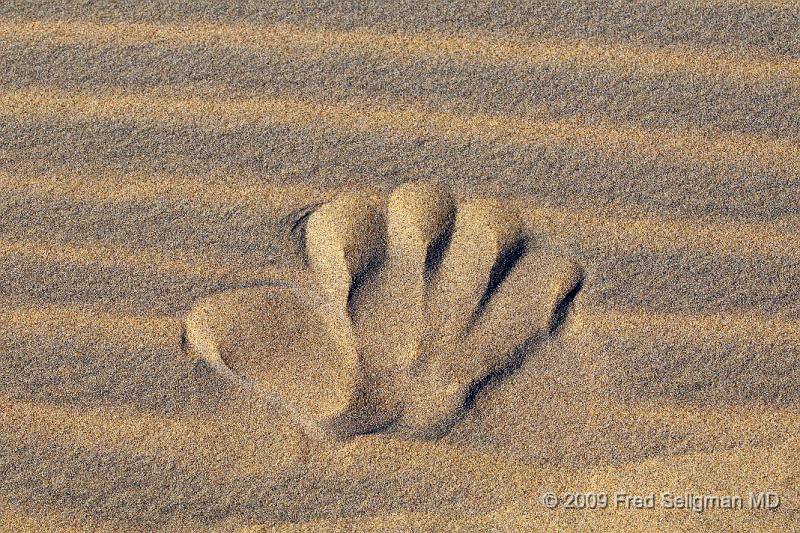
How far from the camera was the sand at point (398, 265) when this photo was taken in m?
1.40

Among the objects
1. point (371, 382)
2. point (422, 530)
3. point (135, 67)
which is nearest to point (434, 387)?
point (371, 382)

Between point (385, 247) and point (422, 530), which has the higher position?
point (385, 247)

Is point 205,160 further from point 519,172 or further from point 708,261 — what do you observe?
point 708,261

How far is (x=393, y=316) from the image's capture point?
4.77 feet

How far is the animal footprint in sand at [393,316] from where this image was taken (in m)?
1.42

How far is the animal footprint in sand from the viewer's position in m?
1.42

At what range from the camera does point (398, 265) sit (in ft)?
4.81

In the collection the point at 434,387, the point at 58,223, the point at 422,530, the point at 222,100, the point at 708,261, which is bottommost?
the point at 422,530

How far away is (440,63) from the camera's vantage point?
1570mm

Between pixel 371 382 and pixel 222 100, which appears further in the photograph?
pixel 222 100

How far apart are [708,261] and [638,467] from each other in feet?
1.23

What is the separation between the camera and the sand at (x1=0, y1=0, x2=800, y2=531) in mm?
1396

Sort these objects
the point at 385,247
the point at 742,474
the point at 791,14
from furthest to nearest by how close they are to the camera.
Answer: the point at 791,14
the point at 385,247
the point at 742,474

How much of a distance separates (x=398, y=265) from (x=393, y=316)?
88 millimetres
